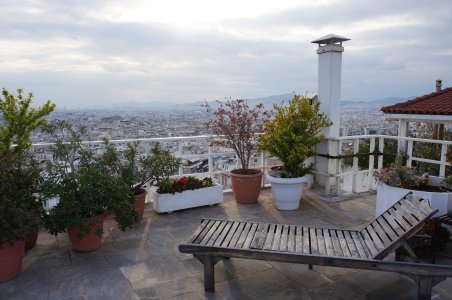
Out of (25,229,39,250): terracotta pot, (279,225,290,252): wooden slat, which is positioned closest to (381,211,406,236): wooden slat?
(279,225,290,252): wooden slat

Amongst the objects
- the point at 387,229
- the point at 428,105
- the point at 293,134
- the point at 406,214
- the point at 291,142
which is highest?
the point at 428,105

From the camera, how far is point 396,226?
9.02 ft

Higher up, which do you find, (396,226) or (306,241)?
(396,226)

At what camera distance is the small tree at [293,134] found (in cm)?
509

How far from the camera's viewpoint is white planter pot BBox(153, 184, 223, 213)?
189 inches

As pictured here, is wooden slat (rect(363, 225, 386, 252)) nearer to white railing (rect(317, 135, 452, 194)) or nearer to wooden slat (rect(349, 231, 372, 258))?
wooden slat (rect(349, 231, 372, 258))

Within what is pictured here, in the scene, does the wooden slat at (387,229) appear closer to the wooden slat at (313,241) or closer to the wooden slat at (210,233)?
the wooden slat at (313,241)

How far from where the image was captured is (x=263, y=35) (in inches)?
243

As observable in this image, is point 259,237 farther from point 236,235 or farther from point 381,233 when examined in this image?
point 381,233

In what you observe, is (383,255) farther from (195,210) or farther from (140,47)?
(140,47)

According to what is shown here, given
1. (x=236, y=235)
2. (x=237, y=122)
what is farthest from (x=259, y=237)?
(x=237, y=122)

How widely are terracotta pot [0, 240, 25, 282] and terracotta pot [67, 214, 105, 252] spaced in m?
0.52

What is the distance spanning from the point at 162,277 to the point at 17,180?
1.68 metres

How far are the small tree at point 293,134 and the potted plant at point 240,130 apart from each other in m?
0.21
